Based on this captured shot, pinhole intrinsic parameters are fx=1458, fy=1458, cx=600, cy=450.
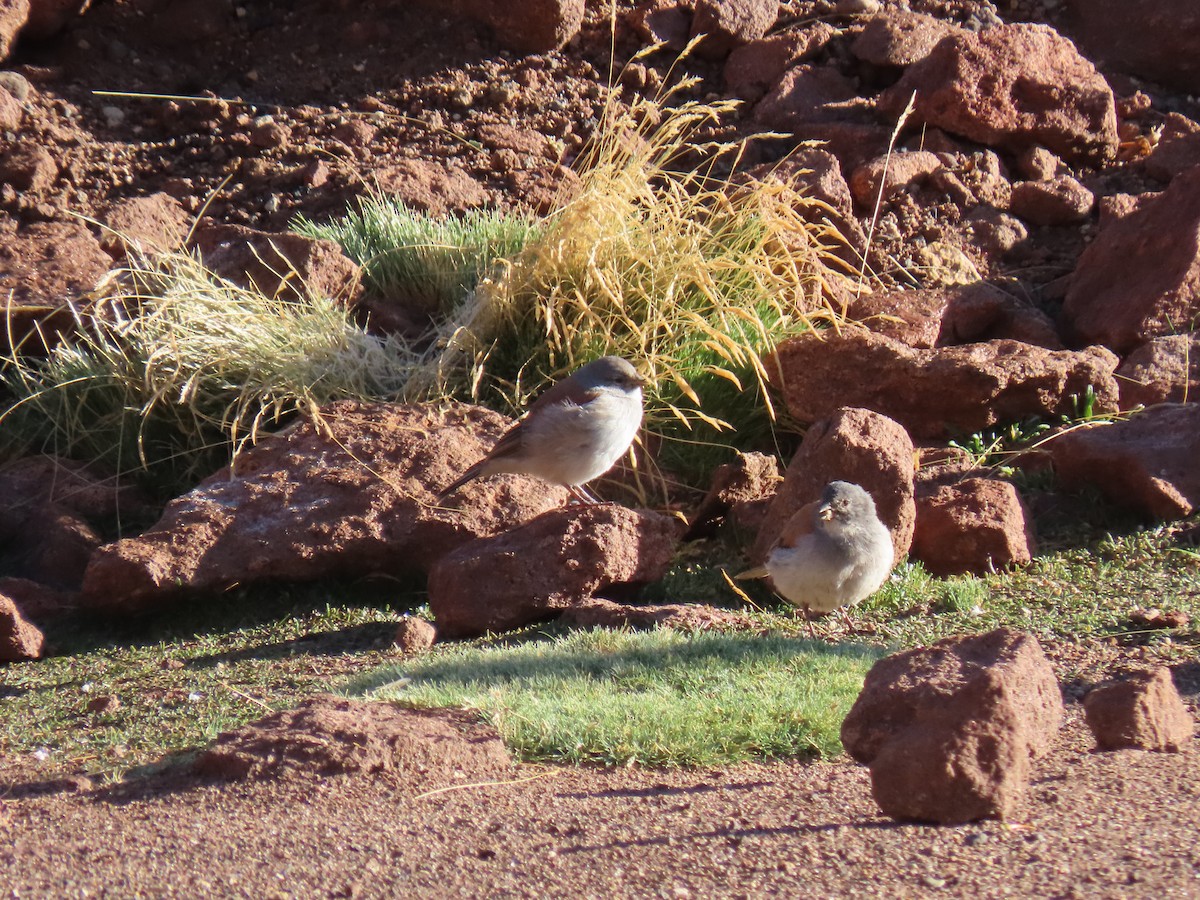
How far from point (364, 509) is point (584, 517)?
1.12 meters

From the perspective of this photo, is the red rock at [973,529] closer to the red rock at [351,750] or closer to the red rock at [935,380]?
the red rock at [935,380]

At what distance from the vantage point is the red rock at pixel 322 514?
6.30 meters

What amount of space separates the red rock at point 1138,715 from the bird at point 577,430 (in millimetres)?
2662

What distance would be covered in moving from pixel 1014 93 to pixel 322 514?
5.63 m

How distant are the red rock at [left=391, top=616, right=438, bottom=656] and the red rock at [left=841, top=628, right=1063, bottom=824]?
8.02 ft

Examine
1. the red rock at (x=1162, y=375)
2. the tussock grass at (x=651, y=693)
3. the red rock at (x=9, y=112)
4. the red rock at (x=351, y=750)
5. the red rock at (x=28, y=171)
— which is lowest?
the red rock at (x=351, y=750)

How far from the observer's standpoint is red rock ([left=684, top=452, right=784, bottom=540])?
6926 mm

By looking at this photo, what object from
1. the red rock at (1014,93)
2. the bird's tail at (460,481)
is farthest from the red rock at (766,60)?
the bird's tail at (460,481)

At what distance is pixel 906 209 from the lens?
9234mm

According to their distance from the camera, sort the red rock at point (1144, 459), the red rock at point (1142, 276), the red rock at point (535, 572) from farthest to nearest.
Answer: the red rock at point (1142, 276) → the red rock at point (1144, 459) → the red rock at point (535, 572)

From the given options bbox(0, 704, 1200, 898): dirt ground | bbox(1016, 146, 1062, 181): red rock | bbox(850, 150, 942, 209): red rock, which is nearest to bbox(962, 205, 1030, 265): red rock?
bbox(850, 150, 942, 209): red rock

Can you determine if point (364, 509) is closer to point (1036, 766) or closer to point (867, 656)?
point (867, 656)

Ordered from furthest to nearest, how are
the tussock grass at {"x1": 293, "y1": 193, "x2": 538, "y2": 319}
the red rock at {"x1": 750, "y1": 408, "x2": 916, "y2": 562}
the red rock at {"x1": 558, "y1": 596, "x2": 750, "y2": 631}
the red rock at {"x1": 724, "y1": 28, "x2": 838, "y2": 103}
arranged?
1. the red rock at {"x1": 724, "y1": 28, "x2": 838, "y2": 103}
2. the tussock grass at {"x1": 293, "y1": 193, "x2": 538, "y2": 319}
3. the red rock at {"x1": 750, "y1": 408, "x2": 916, "y2": 562}
4. the red rock at {"x1": 558, "y1": 596, "x2": 750, "y2": 631}

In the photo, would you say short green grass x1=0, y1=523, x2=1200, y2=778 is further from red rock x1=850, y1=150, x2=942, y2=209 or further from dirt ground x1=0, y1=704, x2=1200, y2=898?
red rock x1=850, y1=150, x2=942, y2=209
